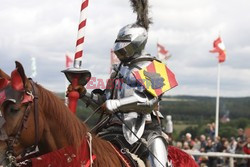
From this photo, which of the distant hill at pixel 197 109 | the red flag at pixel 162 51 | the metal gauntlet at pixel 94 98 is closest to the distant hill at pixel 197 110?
the distant hill at pixel 197 109

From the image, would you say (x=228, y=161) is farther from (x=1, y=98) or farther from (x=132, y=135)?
(x=1, y=98)

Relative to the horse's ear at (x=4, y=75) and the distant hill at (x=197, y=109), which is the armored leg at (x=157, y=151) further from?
the distant hill at (x=197, y=109)

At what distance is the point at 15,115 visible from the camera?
5043 mm

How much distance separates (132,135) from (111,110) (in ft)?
2.20

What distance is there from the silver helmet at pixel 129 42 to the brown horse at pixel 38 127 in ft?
4.13

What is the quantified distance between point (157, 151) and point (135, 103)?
0.75 m

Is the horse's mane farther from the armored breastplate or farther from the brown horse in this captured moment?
the armored breastplate

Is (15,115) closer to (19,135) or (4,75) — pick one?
(19,135)

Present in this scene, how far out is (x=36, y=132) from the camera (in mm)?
5141

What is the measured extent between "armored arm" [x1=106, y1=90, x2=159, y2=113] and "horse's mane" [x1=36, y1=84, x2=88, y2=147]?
45 centimetres

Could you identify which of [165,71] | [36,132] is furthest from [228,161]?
[36,132]

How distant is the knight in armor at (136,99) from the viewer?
252 inches

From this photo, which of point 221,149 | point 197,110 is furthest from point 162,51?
point 197,110

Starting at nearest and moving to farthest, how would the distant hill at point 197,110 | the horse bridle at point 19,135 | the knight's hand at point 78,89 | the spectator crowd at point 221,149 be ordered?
the horse bridle at point 19,135 < the knight's hand at point 78,89 < the spectator crowd at point 221,149 < the distant hill at point 197,110
